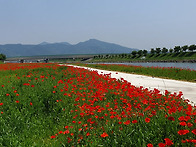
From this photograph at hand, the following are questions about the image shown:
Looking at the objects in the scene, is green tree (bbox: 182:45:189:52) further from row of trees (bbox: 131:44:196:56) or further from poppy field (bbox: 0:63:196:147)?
poppy field (bbox: 0:63:196:147)

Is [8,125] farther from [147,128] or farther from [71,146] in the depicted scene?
[147,128]

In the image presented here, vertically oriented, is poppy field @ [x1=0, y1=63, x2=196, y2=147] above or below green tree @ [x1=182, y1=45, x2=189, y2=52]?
below

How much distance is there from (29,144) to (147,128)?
2.61 meters

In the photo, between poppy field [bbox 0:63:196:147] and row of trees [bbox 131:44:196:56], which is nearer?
poppy field [bbox 0:63:196:147]

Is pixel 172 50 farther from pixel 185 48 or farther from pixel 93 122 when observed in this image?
pixel 93 122

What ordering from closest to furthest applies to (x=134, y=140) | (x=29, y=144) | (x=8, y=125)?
(x=134, y=140) → (x=29, y=144) → (x=8, y=125)

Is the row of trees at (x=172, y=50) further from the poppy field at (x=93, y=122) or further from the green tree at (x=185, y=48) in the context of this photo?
the poppy field at (x=93, y=122)

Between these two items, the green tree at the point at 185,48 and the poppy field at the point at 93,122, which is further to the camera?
the green tree at the point at 185,48

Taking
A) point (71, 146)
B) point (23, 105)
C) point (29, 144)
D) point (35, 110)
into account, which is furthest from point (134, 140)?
point (23, 105)

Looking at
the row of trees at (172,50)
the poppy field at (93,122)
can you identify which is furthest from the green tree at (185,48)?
the poppy field at (93,122)

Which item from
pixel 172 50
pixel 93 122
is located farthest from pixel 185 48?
pixel 93 122

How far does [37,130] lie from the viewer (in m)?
4.71

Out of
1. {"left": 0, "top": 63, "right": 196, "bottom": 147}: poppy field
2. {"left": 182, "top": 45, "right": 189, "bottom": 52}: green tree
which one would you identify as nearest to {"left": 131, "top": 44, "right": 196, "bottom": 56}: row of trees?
{"left": 182, "top": 45, "right": 189, "bottom": 52}: green tree

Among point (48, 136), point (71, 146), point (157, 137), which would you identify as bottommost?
point (48, 136)
